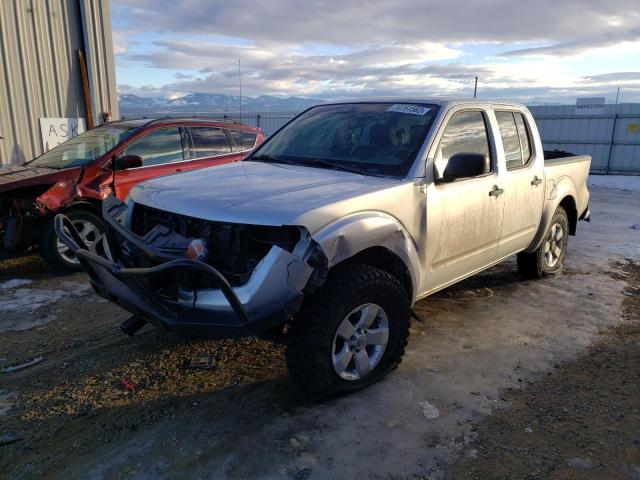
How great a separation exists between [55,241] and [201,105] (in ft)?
77.2

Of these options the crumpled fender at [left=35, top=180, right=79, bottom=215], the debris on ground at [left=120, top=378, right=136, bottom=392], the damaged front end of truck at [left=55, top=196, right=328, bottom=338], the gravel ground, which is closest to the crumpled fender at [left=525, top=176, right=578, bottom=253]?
the gravel ground

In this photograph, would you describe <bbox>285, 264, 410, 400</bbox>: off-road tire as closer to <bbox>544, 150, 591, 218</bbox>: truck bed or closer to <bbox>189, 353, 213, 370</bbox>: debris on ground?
<bbox>189, 353, 213, 370</bbox>: debris on ground

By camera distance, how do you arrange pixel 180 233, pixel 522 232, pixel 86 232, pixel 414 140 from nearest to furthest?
pixel 180 233 < pixel 414 140 < pixel 522 232 < pixel 86 232

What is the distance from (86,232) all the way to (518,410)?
477 cm

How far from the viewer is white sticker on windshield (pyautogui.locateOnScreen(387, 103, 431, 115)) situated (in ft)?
12.7

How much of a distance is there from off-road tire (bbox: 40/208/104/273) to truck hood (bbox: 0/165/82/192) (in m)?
0.39

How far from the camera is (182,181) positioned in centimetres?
343

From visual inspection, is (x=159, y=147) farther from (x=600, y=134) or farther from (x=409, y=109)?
(x=600, y=134)

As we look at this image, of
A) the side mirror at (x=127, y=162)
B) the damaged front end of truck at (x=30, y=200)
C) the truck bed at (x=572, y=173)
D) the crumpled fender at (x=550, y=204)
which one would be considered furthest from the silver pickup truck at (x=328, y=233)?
the damaged front end of truck at (x=30, y=200)

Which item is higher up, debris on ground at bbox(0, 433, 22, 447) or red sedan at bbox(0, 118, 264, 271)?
red sedan at bbox(0, 118, 264, 271)

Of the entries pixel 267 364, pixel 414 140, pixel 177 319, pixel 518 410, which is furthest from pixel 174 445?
pixel 414 140

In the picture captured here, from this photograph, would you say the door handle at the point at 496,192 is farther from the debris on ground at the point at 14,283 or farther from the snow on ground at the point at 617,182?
the snow on ground at the point at 617,182

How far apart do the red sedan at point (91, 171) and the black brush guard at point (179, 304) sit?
247 cm

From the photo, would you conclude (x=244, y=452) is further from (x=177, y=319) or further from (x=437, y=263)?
(x=437, y=263)
